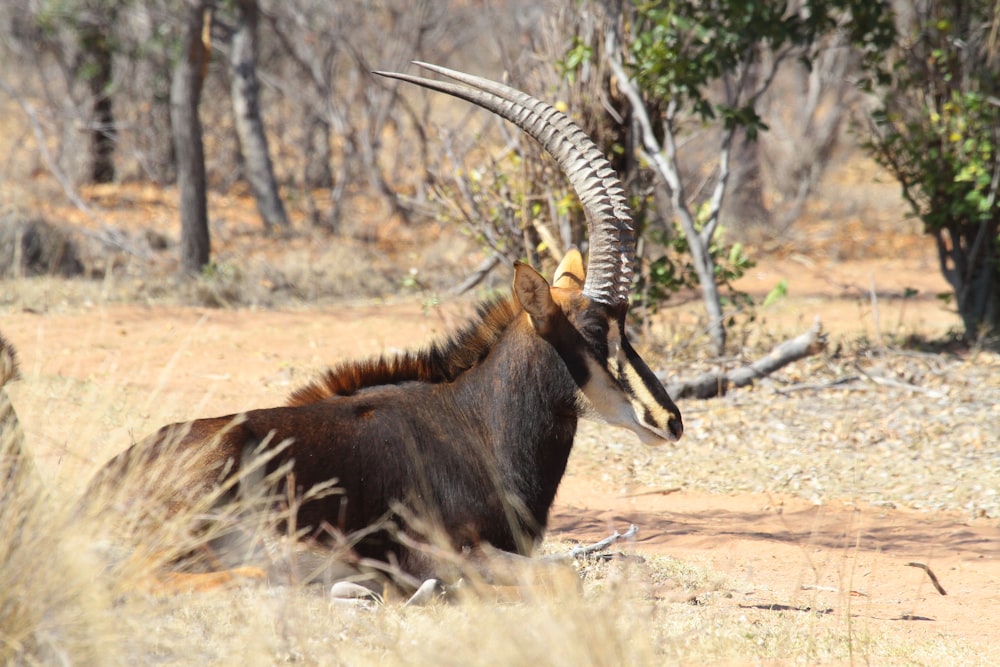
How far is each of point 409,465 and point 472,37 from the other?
67.6ft

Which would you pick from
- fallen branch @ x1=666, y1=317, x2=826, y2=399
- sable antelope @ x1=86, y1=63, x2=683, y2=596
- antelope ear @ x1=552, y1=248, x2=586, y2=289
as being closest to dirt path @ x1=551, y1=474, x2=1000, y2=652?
sable antelope @ x1=86, y1=63, x2=683, y2=596

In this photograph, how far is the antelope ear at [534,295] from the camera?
4.82 m

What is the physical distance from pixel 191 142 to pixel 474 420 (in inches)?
381

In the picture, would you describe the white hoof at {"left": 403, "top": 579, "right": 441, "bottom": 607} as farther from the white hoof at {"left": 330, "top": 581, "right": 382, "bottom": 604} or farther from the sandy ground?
the sandy ground

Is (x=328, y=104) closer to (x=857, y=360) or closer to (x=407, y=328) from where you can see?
(x=407, y=328)

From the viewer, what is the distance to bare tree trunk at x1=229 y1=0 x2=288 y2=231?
17719 millimetres

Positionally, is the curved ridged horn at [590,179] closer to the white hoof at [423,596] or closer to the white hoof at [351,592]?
the white hoof at [423,596]

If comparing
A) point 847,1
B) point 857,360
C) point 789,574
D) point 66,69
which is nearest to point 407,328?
point 857,360

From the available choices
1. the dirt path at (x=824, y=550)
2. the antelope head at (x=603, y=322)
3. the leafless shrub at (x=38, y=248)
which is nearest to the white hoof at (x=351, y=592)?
the antelope head at (x=603, y=322)

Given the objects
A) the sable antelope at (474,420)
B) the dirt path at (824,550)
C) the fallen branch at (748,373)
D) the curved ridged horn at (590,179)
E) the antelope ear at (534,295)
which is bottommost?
the dirt path at (824,550)

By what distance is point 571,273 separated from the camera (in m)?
5.54

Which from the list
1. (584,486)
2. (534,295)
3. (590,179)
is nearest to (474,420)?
(534,295)

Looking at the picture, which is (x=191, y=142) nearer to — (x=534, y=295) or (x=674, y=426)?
(x=534, y=295)

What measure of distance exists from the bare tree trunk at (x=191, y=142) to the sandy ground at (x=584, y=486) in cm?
181
